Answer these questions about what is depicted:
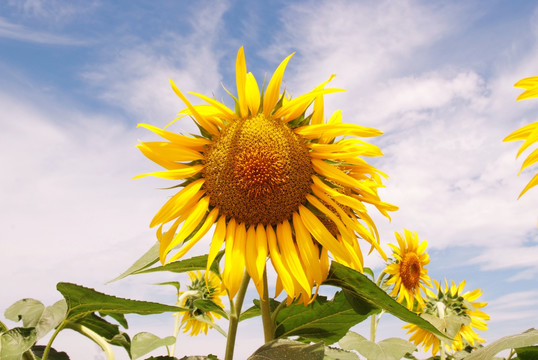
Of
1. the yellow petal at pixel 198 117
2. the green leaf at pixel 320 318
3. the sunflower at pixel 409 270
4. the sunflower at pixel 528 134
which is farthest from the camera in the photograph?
the sunflower at pixel 409 270

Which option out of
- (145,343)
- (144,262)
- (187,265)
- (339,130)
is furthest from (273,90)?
(145,343)

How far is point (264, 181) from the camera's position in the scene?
2.36 meters

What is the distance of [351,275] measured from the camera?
7.30 feet

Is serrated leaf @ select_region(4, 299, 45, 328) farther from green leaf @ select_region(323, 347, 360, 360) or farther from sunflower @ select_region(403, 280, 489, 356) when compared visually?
sunflower @ select_region(403, 280, 489, 356)

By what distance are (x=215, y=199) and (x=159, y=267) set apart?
424mm

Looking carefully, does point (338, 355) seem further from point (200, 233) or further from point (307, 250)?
point (200, 233)

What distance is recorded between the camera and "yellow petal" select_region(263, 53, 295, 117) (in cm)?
236

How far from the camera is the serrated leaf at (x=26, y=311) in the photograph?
212cm

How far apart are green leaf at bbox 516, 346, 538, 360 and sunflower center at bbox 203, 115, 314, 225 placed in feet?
3.92

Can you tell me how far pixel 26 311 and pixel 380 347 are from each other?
210 cm

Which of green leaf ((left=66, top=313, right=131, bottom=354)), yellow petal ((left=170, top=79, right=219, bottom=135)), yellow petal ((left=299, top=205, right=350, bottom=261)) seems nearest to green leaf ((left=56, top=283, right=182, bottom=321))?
green leaf ((left=66, top=313, right=131, bottom=354))

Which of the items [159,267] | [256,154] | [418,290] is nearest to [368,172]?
[256,154]

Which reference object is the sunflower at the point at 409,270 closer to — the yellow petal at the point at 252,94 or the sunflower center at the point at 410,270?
the sunflower center at the point at 410,270

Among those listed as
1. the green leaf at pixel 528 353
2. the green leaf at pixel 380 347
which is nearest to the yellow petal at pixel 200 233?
the green leaf at pixel 380 347
